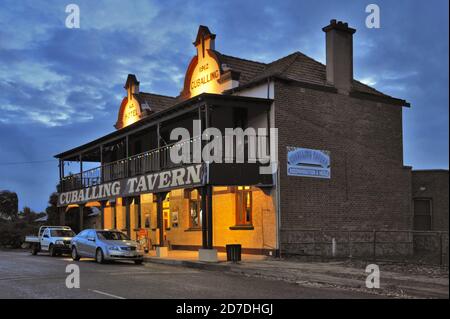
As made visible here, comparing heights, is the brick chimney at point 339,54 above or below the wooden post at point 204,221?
above

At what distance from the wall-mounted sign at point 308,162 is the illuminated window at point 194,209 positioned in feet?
23.7

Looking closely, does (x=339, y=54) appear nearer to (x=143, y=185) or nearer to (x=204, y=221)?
(x=204, y=221)

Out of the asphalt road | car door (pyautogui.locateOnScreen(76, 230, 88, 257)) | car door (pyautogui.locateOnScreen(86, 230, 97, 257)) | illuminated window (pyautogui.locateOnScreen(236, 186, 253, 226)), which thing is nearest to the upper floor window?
illuminated window (pyautogui.locateOnScreen(236, 186, 253, 226))

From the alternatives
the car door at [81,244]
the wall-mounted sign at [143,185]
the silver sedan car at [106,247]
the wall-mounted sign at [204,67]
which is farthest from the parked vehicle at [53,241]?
the wall-mounted sign at [204,67]

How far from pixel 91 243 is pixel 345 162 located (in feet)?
38.8

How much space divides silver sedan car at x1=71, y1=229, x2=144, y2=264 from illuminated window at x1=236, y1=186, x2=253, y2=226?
4878 mm

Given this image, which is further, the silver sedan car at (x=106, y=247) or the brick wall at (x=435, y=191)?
the brick wall at (x=435, y=191)

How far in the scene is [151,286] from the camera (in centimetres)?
1387

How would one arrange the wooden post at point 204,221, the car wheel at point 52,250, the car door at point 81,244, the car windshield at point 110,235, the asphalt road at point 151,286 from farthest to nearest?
the car wheel at point 52,250 < the car door at point 81,244 < the car windshield at point 110,235 < the wooden post at point 204,221 < the asphalt road at point 151,286

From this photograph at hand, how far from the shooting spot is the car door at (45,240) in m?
29.2

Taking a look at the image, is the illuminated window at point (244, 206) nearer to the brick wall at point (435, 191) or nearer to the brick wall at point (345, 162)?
the brick wall at point (345, 162)

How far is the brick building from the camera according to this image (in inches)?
909

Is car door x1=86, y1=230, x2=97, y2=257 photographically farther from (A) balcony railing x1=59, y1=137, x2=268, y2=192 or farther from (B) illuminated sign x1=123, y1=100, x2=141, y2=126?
(B) illuminated sign x1=123, y1=100, x2=141, y2=126
